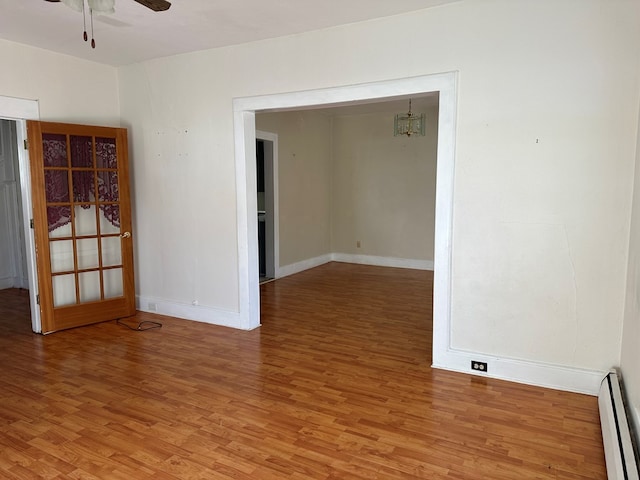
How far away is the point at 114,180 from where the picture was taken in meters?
4.71

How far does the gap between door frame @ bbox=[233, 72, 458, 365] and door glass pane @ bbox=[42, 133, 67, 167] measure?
1.70 metres

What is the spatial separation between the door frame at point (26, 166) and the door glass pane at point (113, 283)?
666 mm

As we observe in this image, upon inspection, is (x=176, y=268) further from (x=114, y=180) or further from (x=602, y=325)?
(x=602, y=325)

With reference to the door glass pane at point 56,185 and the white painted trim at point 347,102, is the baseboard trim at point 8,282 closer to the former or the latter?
the door glass pane at point 56,185

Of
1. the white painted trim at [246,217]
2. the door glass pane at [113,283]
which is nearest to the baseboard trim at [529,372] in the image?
the white painted trim at [246,217]

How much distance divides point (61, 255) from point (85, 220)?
42 cm

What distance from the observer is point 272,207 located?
6.71 m

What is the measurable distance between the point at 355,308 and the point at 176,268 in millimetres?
2041

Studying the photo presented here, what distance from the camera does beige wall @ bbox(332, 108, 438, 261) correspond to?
7.45 m

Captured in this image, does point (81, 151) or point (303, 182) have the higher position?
point (81, 151)

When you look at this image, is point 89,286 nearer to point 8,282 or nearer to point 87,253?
point 87,253

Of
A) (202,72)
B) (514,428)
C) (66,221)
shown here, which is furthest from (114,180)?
(514,428)

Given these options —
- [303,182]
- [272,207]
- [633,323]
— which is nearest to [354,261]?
[303,182]

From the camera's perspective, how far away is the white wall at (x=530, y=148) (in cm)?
281
